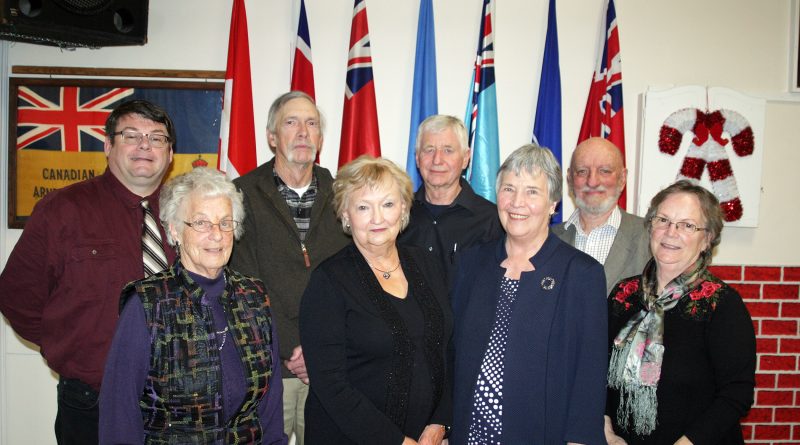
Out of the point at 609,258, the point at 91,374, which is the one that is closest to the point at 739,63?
the point at 609,258

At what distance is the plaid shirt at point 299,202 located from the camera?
254 centimetres

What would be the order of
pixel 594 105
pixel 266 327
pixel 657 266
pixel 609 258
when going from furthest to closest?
1. pixel 594 105
2. pixel 609 258
3. pixel 657 266
4. pixel 266 327

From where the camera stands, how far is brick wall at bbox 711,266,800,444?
3682mm

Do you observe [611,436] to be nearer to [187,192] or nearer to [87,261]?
[187,192]

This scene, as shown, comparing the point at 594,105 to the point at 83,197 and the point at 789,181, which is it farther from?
the point at 83,197

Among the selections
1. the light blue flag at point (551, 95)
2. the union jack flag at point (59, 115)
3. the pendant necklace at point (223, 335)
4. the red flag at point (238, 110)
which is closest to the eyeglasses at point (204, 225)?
the pendant necklace at point (223, 335)

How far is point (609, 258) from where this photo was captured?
2.56 metres

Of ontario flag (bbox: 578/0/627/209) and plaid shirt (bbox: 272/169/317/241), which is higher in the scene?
ontario flag (bbox: 578/0/627/209)

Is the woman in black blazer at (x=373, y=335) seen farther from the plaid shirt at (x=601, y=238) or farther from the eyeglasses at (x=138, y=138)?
the plaid shirt at (x=601, y=238)

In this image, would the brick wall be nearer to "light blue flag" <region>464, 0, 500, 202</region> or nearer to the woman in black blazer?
"light blue flag" <region>464, 0, 500, 202</region>

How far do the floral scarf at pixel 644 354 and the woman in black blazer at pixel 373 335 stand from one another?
2.25ft

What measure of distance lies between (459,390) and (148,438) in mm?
1050

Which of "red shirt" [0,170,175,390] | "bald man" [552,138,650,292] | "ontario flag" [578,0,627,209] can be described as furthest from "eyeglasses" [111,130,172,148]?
"ontario flag" [578,0,627,209]

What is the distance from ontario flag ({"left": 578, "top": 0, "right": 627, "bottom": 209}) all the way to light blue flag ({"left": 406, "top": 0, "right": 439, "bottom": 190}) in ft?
3.52
